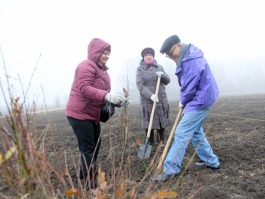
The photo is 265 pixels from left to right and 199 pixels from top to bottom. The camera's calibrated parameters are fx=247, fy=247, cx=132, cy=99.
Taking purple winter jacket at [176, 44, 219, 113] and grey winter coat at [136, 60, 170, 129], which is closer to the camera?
purple winter jacket at [176, 44, 219, 113]

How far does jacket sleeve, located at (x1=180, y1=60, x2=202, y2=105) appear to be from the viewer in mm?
3008

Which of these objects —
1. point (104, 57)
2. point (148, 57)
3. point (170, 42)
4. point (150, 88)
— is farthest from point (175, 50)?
point (150, 88)

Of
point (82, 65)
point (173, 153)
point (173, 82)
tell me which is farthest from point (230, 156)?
point (173, 82)

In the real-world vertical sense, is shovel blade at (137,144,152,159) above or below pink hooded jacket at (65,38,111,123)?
below

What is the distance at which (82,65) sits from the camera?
2.81 m

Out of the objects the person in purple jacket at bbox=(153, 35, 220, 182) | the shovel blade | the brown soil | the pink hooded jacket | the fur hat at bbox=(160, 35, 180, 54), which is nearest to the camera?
the brown soil

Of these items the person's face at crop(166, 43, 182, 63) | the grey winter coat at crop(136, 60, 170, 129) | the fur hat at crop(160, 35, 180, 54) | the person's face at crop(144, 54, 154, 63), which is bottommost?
the grey winter coat at crop(136, 60, 170, 129)

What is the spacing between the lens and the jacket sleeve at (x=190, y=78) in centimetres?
301

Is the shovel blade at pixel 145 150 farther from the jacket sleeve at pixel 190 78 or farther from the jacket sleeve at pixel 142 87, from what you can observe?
the jacket sleeve at pixel 190 78

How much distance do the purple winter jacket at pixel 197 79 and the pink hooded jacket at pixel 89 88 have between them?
102 centimetres

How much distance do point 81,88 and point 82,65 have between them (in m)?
0.27

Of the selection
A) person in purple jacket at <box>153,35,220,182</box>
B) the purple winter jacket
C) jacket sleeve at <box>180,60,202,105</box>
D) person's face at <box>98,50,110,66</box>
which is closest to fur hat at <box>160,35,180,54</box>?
person in purple jacket at <box>153,35,220,182</box>

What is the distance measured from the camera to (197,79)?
3.01 meters

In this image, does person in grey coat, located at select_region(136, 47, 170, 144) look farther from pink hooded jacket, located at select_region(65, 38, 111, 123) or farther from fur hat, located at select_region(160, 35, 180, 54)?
pink hooded jacket, located at select_region(65, 38, 111, 123)
